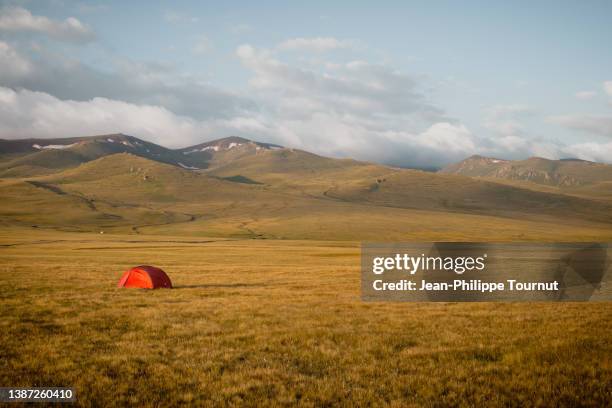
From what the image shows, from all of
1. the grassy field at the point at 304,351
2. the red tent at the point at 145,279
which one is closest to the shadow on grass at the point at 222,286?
the red tent at the point at 145,279

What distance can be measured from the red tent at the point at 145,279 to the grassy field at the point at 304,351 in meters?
→ 4.19

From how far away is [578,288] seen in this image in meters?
28.4

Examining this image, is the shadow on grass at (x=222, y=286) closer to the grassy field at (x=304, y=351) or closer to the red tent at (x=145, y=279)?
the red tent at (x=145, y=279)

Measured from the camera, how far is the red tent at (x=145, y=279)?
→ 1077 inches

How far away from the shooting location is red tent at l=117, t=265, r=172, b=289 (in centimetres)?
2734

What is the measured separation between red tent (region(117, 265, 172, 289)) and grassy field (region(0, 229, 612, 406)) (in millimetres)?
4188

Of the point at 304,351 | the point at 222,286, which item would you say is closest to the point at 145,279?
the point at 222,286

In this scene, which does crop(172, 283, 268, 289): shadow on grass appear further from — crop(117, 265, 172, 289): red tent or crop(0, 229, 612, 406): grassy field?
crop(0, 229, 612, 406): grassy field

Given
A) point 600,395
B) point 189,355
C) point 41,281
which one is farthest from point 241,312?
point 41,281

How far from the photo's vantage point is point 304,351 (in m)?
13.4

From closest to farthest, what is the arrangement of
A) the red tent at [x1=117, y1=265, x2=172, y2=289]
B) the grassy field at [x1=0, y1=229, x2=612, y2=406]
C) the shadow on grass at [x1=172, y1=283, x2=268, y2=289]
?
the grassy field at [x1=0, y1=229, x2=612, y2=406] → the red tent at [x1=117, y1=265, x2=172, y2=289] → the shadow on grass at [x1=172, y1=283, x2=268, y2=289]

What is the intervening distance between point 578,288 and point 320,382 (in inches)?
978

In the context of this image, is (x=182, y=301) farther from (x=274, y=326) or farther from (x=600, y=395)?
(x=600, y=395)

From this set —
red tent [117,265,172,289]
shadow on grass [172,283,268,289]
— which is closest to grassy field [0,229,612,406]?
red tent [117,265,172,289]
